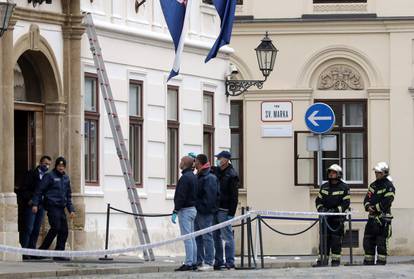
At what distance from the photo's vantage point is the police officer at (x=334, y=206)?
102ft

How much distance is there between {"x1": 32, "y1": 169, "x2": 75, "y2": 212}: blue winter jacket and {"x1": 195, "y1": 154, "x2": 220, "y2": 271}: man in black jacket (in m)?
2.59

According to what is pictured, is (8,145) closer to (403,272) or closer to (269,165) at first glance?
(403,272)

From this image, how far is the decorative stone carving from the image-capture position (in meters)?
43.8

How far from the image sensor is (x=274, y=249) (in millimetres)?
42906

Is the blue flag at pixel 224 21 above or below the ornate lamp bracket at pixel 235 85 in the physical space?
above

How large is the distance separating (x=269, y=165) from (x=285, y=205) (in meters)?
1.03

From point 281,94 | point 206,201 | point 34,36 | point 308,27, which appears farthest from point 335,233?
point 308,27

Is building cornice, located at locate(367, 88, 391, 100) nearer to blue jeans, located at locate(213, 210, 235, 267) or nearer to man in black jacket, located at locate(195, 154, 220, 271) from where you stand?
blue jeans, located at locate(213, 210, 235, 267)

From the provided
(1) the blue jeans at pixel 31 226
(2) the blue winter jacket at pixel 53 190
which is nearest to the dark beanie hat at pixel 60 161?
(2) the blue winter jacket at pixel 53 190

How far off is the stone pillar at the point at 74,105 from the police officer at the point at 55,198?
158cm

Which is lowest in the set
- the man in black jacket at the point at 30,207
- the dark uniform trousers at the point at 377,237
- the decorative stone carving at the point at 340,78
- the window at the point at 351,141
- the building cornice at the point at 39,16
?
the dark uniform trousers at the point at 377,237

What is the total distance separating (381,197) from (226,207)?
319 centimetres

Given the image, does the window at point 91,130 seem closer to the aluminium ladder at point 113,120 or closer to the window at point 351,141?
the aluminium ladder at point 113,120

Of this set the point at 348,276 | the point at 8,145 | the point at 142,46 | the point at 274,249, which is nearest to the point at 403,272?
the point at 348,276
